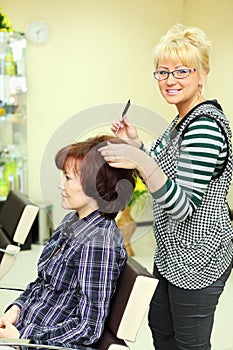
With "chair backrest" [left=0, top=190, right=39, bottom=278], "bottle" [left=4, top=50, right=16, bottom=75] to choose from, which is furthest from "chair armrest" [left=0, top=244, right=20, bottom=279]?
"bottle" [left=4, top=50, right=16, bottom=75]

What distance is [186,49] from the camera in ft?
4.32

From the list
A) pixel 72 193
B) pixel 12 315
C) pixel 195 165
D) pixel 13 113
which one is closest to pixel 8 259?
pixel 12 315

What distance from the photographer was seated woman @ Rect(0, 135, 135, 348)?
1.21 metres

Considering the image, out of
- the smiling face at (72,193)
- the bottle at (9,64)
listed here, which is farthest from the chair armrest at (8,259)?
the bottle at (9,64)

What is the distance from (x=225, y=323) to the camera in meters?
3.09

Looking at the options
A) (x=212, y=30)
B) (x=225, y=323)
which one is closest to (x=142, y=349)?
(x=225, y=323)

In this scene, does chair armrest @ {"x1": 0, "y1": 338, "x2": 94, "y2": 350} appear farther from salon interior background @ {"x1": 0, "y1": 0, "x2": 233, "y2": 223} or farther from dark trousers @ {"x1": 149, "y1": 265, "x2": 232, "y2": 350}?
salon interior background @ {"x1": 0, "y1": 0, "x2": 233, "y2": 223}

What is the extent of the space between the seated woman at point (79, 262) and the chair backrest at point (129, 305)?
0.03 metres

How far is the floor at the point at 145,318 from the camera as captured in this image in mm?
2773

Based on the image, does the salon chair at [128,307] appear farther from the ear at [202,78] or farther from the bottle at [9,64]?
the bottle at [9,64]

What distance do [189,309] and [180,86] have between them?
0.61 metres

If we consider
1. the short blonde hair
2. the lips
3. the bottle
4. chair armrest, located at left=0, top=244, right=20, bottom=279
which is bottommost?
chair armrest, located at left=0, top=244, right=20, bottom=279

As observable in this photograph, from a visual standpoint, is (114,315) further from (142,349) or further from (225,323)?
(225,323)

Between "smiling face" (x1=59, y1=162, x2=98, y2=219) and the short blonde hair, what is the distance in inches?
13.7
